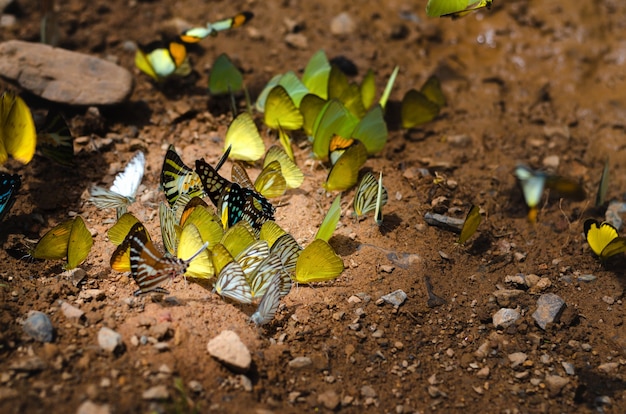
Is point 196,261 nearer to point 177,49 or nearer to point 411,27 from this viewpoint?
point 177,49

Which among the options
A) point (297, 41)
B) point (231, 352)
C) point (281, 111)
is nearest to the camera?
point (231, 352)

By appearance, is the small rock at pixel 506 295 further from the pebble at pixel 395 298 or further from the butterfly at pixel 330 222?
the butterfly at pixel 330 222

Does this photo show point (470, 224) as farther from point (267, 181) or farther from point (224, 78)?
point (224, 78)

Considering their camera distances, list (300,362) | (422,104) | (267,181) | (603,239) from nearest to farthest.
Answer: (300,362), (603,239), (267,181), (422,104)

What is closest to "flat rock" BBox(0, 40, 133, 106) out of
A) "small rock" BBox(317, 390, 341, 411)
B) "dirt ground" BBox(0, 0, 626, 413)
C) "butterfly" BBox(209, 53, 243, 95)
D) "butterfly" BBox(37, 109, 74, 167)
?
"dirt ground" BBox(0, 0, 626, 413)

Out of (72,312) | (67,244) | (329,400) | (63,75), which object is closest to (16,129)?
(67,244)
